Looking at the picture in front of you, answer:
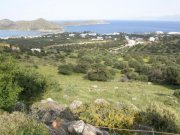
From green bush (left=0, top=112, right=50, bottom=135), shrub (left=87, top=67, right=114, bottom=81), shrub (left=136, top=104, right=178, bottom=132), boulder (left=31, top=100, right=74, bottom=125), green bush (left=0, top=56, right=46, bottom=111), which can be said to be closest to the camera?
green bush (left=0, top=112, right=50, bottom=135)

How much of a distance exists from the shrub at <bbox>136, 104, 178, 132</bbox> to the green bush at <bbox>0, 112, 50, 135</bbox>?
7044 millimetres

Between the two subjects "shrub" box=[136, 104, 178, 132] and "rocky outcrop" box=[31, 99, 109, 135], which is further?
"shrub" box=[136, 104, 178, 132]

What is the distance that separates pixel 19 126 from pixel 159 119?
8614mm

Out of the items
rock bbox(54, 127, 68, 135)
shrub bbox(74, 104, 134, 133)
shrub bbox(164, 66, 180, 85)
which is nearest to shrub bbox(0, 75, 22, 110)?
shrub bbox(74, 104, 134, 133)

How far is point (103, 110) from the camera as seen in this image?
18.4 metres

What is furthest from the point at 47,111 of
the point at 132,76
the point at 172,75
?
the point at 132,76

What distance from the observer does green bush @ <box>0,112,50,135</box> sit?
1225 cm

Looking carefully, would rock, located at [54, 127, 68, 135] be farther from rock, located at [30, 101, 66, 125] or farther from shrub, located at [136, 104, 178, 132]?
shrub, located at [136, 104, 178, 132]

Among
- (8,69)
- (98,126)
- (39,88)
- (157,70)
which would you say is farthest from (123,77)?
(98,126)

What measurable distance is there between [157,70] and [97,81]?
10.2 m

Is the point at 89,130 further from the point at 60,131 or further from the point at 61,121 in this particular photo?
the point at 61,121

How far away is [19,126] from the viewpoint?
13062 millimetres

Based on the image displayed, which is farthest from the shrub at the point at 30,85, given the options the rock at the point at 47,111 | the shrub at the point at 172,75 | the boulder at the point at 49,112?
the shrub at the point at 172,75

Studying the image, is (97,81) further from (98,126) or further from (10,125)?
(10,125)
